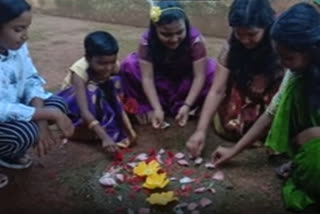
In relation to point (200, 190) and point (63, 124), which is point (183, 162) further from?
point (63, 124)

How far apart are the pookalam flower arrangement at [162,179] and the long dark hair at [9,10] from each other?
33.0 inches

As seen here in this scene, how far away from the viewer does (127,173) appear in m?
2.77

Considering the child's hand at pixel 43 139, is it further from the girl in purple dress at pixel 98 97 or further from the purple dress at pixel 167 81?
the purple dress at pixel 167 81

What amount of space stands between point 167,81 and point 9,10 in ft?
4.08

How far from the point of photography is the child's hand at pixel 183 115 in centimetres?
316

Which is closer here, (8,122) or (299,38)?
(299,38)

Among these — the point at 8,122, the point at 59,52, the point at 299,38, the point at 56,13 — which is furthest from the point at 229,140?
the point at 56,13

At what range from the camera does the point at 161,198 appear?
2479mm

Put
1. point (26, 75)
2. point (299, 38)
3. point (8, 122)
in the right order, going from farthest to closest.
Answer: point (26, 75)
point (8, 122)
point (299, 38)

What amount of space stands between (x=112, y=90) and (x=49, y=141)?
0.65 meters

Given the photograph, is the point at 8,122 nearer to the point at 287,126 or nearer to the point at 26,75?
the point at 26,75

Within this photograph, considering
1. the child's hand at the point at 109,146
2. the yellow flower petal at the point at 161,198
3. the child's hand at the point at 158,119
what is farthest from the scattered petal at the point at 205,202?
the child's hand at the point at 158,119

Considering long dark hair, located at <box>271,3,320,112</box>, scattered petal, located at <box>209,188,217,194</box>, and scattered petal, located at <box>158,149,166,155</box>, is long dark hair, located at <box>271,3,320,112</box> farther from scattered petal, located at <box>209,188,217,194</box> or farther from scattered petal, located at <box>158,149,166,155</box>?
scattered petal, located at <box>158,149,166,155</box>

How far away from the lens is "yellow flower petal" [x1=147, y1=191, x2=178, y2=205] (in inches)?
97.3
